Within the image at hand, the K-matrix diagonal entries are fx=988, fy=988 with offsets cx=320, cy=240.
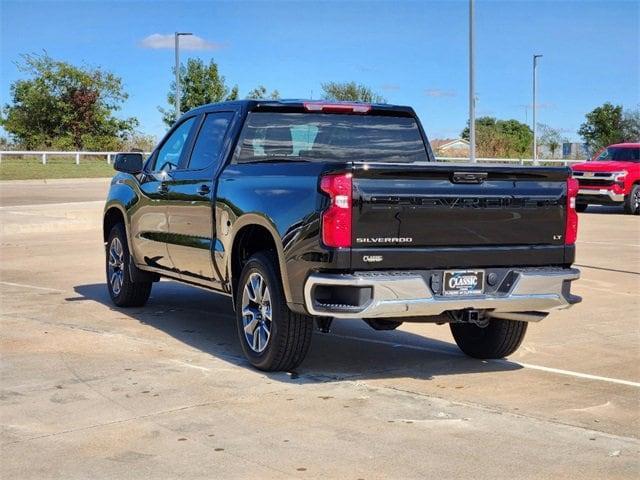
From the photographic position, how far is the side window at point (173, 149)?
880cm

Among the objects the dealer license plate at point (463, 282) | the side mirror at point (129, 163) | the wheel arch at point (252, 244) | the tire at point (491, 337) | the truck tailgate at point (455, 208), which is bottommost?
the tire at point (491, 337)

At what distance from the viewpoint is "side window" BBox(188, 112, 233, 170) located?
8.03m

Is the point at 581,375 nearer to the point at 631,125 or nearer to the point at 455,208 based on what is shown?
the point at 455,208

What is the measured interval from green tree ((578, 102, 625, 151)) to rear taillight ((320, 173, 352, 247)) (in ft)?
178

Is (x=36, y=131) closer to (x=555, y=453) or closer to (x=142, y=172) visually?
(x=142, y=172)

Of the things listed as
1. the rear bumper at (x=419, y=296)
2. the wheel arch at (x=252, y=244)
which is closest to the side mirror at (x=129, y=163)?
the wheel arch at (x=252, y=244)

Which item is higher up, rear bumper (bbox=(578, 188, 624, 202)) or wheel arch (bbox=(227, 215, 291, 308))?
wheel arch (bbox=(227, 215, 291, 308))

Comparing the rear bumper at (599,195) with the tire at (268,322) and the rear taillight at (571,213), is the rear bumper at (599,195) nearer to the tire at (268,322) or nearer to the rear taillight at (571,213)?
the rear taillight at (571,213)

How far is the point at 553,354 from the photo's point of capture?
7.82 meters

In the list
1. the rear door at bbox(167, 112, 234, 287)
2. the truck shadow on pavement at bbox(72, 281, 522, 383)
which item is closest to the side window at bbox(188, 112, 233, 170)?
the rear door at bbox(167, 112, 234, 287)

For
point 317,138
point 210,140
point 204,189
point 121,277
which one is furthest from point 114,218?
point 317,138

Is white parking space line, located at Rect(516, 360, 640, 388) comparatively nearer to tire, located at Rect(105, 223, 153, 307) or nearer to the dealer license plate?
the dealer license plate

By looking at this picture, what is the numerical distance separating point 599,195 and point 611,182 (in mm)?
426

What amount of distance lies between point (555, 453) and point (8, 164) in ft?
145
